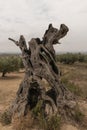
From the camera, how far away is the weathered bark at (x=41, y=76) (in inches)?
403

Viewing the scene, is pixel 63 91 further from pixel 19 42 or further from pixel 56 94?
pixel 19 42

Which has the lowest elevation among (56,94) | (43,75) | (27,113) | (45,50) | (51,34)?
(27,113)

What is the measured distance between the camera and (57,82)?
34.5 feet

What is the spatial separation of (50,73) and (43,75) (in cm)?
30

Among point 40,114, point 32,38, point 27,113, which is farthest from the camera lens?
point 32,38

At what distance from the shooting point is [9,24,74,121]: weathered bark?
10.2m

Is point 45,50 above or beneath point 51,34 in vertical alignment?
beneath

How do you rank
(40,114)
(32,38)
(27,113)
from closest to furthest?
A: (40,114)
(27,113)
(32,38)

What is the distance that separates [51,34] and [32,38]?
84 centimetres

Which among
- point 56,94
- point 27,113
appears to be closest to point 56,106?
point 56,94

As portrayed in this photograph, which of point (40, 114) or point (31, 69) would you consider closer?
point (40, 114)

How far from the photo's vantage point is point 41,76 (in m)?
10.4

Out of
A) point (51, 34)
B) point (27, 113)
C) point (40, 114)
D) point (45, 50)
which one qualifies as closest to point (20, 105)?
point (27, 113)

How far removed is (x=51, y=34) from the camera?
10.9 metres
